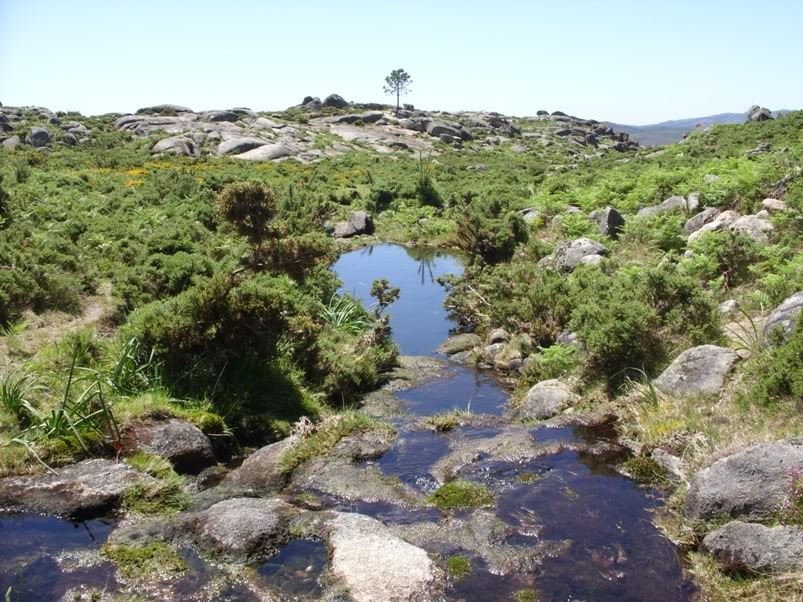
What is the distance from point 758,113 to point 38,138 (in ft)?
228

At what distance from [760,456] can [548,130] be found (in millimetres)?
110008

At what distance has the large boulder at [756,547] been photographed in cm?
611

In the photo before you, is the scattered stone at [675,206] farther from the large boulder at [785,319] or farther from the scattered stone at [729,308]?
the large boulder at [785,319]

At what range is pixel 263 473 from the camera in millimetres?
9336

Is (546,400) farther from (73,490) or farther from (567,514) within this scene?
(73,490)

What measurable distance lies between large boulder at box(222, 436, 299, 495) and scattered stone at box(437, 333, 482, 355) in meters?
8.29

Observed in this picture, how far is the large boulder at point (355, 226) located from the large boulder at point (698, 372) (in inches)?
1006

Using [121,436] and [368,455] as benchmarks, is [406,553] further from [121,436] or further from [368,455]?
[121,436]

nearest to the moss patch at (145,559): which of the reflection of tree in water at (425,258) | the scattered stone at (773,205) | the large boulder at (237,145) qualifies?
the scattered stone at (773,205)

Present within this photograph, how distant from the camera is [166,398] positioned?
10.6 metres

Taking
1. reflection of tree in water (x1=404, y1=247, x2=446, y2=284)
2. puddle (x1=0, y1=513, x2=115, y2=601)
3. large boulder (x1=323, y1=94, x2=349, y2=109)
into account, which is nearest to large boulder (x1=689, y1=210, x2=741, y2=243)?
reflection of tree in water (x1=404, y1=247, x2=446, y2=284)

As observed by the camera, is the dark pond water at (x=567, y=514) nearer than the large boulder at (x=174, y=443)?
Yes

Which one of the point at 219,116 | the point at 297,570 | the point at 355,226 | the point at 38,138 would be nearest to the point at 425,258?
the point at 355,226

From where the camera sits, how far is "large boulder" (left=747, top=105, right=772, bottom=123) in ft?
206
